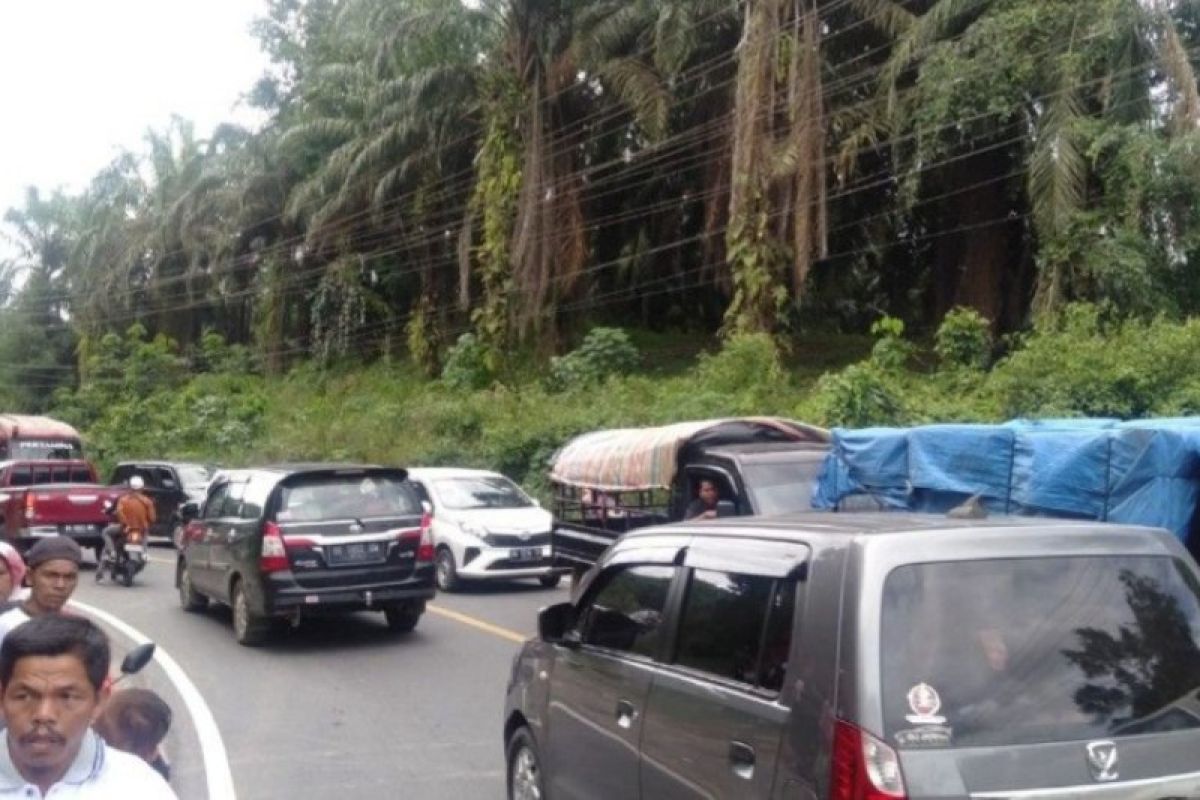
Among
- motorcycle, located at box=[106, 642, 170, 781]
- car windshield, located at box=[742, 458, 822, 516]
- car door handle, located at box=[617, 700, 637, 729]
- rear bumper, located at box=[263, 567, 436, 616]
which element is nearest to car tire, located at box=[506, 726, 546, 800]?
car door handle, located at box=[617, 700, 637, 729]

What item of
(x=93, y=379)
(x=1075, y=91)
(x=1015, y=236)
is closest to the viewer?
(x=1075, y=91)

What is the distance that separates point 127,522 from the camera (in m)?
23.5

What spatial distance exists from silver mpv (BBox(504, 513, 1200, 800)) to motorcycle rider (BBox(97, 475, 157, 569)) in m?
19.3

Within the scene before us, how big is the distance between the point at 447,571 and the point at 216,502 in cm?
394

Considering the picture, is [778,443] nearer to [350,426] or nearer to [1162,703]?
[1162,703]

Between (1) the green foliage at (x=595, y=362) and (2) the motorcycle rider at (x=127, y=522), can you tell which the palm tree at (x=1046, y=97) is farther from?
(2) the motorcycle rider at (x=127, y=522)

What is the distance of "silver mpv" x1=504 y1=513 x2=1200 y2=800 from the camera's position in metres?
4.57

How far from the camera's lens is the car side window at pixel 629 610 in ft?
20.5

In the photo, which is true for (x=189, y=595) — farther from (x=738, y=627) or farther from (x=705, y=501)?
(x=738, y=627)

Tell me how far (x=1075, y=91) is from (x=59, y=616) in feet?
82.4

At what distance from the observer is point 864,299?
44750 millimetres

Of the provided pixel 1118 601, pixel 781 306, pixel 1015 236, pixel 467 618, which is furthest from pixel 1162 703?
pixel 1015 236

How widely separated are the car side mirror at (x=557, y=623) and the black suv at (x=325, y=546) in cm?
857

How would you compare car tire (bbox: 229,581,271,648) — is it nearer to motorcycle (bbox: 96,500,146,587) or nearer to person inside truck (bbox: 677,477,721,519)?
person inside truck (bbox: 677,477,721,519)
